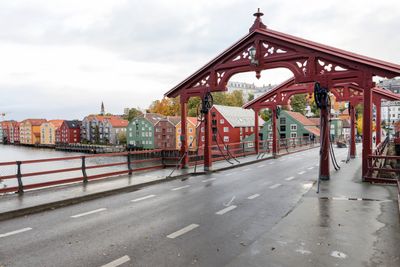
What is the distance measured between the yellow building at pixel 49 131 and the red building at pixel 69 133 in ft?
15.5

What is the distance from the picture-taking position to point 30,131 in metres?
144

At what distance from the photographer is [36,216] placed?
7.54 metres

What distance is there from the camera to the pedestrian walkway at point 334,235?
4.75m

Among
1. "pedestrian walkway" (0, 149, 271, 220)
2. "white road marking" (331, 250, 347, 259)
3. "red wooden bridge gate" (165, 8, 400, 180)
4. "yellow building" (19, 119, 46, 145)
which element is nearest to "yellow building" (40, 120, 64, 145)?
"yellow building" (19, 119, 46, 145)

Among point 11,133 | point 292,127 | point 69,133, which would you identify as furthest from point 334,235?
point 11,133

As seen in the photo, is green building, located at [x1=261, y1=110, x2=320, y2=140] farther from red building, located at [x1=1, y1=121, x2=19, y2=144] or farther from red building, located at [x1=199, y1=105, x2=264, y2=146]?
red building, located at [x1=1, y1=121, x2=19, y2=144]

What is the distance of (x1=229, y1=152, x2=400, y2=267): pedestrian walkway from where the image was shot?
15.6 ft

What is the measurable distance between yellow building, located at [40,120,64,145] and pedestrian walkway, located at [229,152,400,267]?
135134mm

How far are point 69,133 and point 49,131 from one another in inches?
751

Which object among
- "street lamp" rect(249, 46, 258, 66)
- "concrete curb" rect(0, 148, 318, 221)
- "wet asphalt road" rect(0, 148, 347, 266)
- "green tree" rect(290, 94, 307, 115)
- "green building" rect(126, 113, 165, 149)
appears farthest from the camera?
"green tree" rect(290, 94, 307, 115)

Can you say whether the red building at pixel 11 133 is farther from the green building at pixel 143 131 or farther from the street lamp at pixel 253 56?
the street lamp at pixel 253 56

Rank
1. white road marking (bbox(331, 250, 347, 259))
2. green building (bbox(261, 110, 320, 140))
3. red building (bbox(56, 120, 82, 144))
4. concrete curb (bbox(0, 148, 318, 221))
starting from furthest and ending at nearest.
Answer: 1. red building (bbox(56, 120, 82, 144))
2. green building (bbox(261, 110, 320, 140))
3. concrete curb (bbox(0, 148, 318, 221))
4. white road marking (bbox(331, 250, 347, 259))

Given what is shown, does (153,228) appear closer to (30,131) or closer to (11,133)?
(30,131)

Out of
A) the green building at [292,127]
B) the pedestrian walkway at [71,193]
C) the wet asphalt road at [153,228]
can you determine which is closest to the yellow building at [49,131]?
the green building at [292,127]
